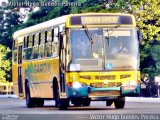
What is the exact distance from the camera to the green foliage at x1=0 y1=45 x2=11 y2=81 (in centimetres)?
7144

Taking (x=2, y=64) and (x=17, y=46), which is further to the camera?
(x=2, y=64)

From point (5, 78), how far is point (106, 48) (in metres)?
46.9

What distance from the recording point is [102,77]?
87.4 feet

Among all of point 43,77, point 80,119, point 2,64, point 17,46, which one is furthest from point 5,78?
point 80,119

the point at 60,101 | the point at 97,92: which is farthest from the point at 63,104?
the point at 97,92

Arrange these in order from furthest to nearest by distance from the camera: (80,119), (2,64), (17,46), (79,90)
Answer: (2,64) → (17,46) → (79,90) → (80,119)

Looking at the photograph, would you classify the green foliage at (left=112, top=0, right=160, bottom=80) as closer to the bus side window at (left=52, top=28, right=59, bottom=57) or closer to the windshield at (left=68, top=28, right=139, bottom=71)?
the bus side window at (left=52, top=28, right=59, bottom=57)

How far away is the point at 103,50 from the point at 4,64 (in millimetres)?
45302

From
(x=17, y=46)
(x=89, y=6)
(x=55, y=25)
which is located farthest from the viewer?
(x=89, y=6)

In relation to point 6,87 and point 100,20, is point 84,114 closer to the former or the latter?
point 100,20

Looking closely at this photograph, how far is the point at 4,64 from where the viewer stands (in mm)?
71438

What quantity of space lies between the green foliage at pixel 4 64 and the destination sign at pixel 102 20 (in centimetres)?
4418

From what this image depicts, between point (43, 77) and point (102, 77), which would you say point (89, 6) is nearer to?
point (43, 77)

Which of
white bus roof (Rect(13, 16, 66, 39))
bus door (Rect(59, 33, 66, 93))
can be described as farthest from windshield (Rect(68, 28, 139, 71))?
white bus roof (Rect(13, 16, 66, 39))
